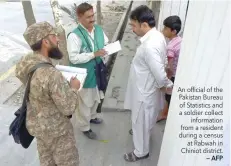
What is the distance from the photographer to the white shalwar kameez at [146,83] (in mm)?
2494

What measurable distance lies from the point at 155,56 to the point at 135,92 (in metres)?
0.51

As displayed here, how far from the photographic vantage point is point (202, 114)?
1.64 metres

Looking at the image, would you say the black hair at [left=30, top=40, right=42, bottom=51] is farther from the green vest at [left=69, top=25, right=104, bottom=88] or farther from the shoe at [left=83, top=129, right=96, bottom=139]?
the shoe at [left=83, top=129, right=96, bottom=139]

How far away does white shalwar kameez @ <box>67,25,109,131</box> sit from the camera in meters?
2.97

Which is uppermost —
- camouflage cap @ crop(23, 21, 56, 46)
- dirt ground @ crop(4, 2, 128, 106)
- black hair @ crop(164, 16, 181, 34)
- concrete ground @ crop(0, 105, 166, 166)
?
camouflage cap @ crop(23, 21, 56, 46)

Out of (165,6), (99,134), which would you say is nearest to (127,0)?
(165,6)

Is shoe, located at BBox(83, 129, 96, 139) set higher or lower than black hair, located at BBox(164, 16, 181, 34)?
lower

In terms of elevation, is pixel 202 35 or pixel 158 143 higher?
pixel 202 35

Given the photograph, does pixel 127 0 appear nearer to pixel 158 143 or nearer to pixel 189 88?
pixel 158 143

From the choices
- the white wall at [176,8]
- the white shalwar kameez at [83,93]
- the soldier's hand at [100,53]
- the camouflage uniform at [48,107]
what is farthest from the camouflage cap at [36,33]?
the white wall at [176,8]

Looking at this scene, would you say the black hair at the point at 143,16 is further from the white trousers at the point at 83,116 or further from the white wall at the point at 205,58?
the white trousers at the point at 83,116

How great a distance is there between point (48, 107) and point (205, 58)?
1.39 meters

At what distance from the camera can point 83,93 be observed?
10.8 feet

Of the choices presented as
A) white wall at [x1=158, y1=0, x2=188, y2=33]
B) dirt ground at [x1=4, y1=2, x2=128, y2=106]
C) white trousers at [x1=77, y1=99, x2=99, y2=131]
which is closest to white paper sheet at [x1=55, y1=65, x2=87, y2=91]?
white trousers at [x1=77, y1=99, x2=99, y2=131]
